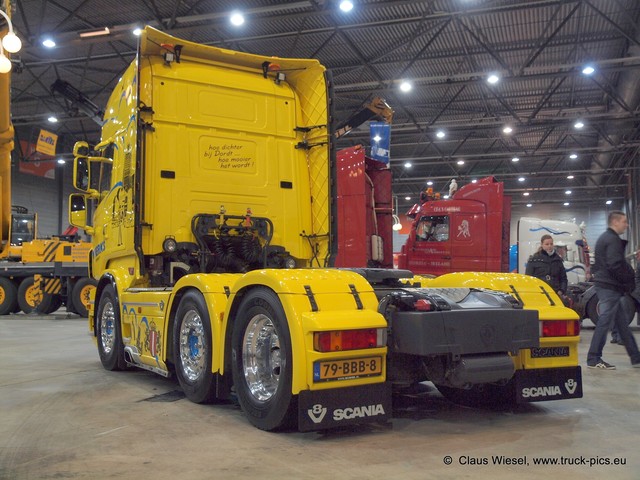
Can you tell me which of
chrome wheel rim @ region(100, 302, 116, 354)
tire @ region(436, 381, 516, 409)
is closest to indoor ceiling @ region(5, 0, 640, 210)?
chrome wheel rim @ region(100, 302, 116, 354)

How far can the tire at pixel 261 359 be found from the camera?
3773 millimetres

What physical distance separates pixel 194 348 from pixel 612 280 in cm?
458

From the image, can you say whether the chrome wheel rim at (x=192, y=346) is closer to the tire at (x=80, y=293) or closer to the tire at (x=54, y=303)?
the tire at (x=80, y=293)

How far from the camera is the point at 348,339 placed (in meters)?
3.62

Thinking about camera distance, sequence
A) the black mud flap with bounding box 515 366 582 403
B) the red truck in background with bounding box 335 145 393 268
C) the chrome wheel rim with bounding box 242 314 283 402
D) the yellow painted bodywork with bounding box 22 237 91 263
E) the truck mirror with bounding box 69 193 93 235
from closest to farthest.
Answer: the chrome wheel rim with bounding box 242 314 283 402, the black mud flap with bounding box 515 366 582 403, the truck mirror with bounding box 69 193 93 235, the red truck in background with bounding box 335 145 393 268, the yellow painted bodywork with bounding box 22 237 91 263

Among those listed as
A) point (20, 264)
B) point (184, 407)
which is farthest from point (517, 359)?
point (20, 264)

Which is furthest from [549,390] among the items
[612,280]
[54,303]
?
[54,303]

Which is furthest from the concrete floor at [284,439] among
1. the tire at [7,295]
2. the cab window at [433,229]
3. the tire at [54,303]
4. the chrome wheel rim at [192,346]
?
the tire at [7,295]

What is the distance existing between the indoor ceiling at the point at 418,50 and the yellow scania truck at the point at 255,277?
22.0 ft

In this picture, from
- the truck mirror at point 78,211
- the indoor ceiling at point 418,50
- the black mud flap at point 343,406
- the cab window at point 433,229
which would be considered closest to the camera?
the black mud flap at point 343,406

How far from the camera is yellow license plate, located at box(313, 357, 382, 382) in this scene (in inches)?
139

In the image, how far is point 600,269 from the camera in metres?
6.65

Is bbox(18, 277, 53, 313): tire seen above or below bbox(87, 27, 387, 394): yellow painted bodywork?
below

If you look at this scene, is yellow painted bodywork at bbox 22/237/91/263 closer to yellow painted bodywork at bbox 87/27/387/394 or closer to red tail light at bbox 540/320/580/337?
yellow painted bodywork at bbox 87/27/387/394
